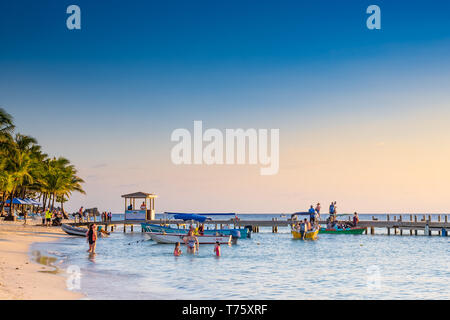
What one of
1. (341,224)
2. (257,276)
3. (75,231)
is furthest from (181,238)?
(341,224)

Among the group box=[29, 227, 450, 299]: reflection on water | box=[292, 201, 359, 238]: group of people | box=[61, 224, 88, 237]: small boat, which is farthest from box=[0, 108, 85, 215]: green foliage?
box=[292, 201, 359, 238]: group of people

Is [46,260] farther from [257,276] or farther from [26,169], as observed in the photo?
[26,169]

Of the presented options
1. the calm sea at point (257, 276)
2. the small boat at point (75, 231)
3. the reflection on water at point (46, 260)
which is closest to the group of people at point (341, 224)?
the calm sea at point (257, 276)

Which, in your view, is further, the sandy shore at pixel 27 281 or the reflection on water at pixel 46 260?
the reflection on water at pixel 46 260

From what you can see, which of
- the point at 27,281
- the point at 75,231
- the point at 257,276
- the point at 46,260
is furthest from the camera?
the point at 75,231

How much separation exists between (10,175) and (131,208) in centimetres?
1573

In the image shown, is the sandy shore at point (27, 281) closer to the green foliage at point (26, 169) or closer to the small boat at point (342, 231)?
the green foliage at point (26, 169)

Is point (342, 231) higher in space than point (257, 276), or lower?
lower

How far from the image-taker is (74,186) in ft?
295

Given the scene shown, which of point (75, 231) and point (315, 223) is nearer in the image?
point (75, 231)
